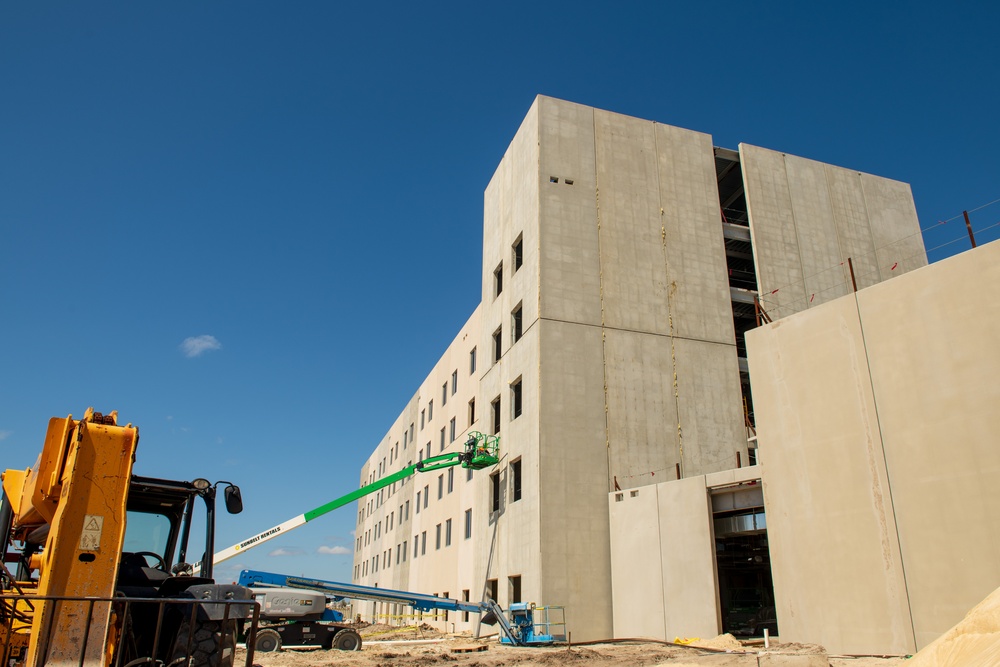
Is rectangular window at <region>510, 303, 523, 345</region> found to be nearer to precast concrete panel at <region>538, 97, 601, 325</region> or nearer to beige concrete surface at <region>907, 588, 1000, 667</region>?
precast concrete panel at <region>538, 97, 601, 325</region>

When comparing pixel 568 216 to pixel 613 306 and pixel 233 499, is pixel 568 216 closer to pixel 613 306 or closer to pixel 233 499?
pixel 613 306

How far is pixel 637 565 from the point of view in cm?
2622

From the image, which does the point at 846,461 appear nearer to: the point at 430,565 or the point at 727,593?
the point at 727,593

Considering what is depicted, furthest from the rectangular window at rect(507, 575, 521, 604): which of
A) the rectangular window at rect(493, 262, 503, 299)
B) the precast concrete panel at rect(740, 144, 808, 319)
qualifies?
the precast concrete panel at rect(740, 144, 808, 319)

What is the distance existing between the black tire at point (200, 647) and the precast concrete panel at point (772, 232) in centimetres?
3048

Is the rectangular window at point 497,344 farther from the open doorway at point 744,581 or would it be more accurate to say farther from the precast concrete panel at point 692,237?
the open doorway at point 744,581

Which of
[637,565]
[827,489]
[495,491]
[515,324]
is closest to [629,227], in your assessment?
[515,324]

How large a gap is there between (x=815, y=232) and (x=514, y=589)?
22682 mm

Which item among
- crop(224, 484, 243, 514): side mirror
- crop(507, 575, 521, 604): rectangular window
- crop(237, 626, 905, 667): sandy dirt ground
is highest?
crop(224, 484, 243, 514): side mirror

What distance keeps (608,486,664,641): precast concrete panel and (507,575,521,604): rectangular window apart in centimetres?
440

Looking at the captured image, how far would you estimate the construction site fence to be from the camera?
6.04 m

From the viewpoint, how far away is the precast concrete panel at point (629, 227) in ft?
106

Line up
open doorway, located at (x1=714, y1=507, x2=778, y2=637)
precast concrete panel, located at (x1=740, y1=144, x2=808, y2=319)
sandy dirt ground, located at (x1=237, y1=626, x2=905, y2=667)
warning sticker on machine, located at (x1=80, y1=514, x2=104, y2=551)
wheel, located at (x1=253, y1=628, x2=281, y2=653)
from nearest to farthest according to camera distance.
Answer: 1. warning sticker on machine, located at (x1=80, y1=514, x2=104, y2=551)
2. sandy dirt ground, located at (x1=237, y1=626, x2=905, y2=667)
3. wheel, located at (x1=253, y1=628, x2=281, y2=653)
4. open doorway, located at (x1=714, y1=507, x2=778, y2=637)
5. precast concrete panel, located at (x1=740, y1=144, x2=808, y2=319)

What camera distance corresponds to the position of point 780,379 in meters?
19.2
